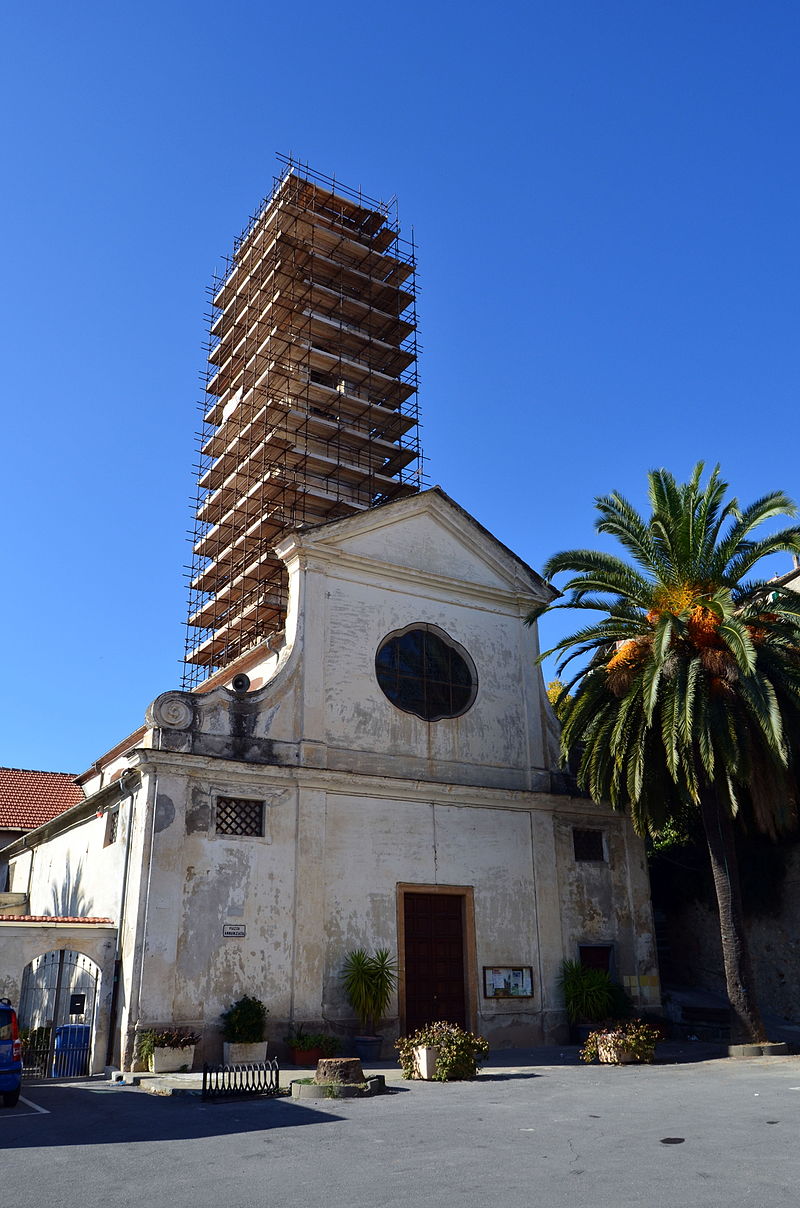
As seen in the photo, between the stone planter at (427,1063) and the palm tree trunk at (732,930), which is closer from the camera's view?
the stone planter at (427,1063)

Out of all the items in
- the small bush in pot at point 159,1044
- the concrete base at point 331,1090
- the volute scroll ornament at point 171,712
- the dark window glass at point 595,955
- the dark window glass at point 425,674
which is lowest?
the concrete base at point 331,1090

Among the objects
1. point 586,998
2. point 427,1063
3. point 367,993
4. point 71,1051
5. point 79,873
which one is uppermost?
point 79,873

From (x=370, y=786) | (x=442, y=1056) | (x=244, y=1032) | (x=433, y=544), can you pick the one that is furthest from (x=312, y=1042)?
(x=433, y=544)

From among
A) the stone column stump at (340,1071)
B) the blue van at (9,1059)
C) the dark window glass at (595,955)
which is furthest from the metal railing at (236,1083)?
the dark window glass at (595,955)

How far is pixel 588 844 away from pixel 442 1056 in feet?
28.5

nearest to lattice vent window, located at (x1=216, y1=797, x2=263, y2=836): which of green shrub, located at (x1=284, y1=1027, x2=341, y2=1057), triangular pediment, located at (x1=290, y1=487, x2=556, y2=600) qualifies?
green shrub, located at (x1=284, y1=1027, x2=341, y2=1057)

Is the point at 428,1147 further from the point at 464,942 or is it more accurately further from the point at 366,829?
the point at 464,942

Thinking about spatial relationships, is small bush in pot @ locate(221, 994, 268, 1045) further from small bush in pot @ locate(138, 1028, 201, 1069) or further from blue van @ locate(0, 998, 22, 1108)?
blue van @ locate(0, 998, 22, 1108)

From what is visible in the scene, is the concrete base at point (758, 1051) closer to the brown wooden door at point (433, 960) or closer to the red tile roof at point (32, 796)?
the brown wooden door at point (433, 960)

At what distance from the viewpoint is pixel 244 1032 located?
53.6ft

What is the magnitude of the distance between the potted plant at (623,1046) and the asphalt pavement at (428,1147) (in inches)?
91.1

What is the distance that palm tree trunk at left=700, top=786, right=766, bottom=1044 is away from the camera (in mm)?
17859

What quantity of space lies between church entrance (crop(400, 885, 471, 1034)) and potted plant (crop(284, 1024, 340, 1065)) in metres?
2.36

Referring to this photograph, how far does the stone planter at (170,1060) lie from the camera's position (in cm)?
1529
